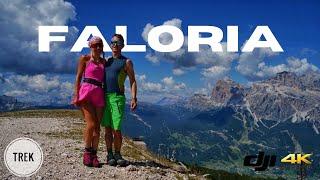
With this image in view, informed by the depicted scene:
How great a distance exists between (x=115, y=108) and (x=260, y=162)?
3.36 meters

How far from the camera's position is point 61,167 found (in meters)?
11.2

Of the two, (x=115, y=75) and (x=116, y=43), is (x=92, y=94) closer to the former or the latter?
(x=115, y=75)

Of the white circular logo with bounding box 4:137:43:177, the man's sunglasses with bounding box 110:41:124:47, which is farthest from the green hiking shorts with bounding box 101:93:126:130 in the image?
the white circular logo with bounding box 4:137:43:177

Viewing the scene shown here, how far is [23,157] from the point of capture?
9.94 m

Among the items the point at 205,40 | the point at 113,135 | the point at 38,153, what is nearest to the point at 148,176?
the point at 113,135

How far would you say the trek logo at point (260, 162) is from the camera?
9.98 metres

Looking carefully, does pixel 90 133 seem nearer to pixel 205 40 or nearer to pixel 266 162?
pixel 266 162

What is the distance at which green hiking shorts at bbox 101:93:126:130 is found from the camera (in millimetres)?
11034

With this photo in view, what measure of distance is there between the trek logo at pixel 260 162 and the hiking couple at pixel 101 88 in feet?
8.85

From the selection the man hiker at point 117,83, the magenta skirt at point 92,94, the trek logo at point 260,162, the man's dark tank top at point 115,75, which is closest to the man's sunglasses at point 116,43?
the man hiker at point 117,83

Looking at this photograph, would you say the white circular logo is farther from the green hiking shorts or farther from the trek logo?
the trek logo

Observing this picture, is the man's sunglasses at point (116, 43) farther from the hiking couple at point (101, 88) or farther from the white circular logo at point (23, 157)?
the white circular logo at point (23, 157)

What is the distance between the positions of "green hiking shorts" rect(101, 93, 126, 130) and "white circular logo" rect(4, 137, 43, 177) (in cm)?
184

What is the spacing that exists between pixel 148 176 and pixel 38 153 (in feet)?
8.23
